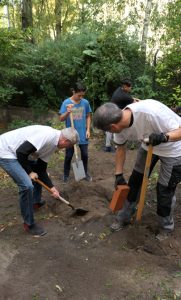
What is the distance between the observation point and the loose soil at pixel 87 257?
2955 mm

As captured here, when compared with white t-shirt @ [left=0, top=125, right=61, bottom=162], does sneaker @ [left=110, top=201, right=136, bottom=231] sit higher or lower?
lower

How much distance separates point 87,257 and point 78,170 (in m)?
2.47

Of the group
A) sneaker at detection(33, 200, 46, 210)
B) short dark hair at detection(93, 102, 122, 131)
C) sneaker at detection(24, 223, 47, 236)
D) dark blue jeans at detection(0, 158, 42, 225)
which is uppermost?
short dark hair at detection(93, 102, 122, 131)

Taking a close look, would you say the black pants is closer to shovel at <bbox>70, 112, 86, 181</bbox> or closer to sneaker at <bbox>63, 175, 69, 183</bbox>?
shovel at <bbox>70, 112, 86, 181</bbox>

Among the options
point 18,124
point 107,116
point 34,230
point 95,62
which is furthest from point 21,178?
point 95,62

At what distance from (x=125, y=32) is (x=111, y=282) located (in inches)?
353

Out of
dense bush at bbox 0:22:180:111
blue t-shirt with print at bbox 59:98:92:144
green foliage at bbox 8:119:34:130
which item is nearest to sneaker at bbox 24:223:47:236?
blue t-shirt with print at bbox 59:98:92:144

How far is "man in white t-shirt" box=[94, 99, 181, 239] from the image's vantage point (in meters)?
3.06

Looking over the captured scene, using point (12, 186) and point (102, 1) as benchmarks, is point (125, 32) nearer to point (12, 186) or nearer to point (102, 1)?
point (102, 1)

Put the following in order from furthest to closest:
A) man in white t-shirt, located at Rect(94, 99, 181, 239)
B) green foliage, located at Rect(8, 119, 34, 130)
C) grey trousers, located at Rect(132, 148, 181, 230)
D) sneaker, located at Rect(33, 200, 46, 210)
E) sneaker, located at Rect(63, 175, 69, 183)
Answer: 1. green foliage, located at Rect(8, 119, 34, 130)
2. sneaker, located at Rect(63, 175, 69, 183)
3. sneaker, located at Rect(33, 200, 46, 210)
4. grey trousers, located at Rect(132, 148, 181, 230)
5. man in white t-shirt, located at Rect(94, 99, 181, 239)

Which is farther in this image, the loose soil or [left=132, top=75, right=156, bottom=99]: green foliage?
[left=132, top=75, right=156, bottom=99]: green foliage

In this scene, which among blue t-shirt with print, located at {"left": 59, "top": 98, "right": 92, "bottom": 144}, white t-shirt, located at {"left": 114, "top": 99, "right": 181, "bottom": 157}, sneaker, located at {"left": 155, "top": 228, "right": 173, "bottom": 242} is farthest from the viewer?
blue t-shirt with print, located at {"left": 59, "top": 98, "right": 92, "bottom": 144}

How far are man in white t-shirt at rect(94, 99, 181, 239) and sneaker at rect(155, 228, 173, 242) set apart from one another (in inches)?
0.5

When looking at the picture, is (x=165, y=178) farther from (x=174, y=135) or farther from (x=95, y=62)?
(x=95, y=62)
